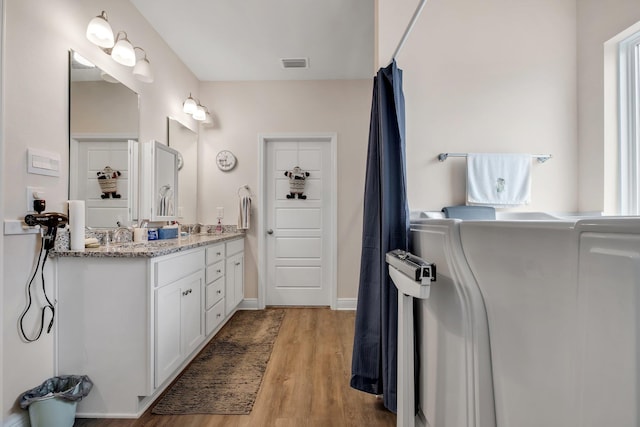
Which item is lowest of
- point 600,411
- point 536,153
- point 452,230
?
point 600,411

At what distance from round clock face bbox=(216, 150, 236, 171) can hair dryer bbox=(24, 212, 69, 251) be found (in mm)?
1941

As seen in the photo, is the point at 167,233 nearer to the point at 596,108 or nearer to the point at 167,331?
the point at 167,331

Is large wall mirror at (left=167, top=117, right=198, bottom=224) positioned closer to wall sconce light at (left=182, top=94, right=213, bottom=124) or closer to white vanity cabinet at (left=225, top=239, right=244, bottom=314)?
wall sconce light at (left=182, top=94, right=213, bottom=124)

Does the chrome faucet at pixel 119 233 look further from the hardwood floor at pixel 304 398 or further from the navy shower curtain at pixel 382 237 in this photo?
the navy shower curtain at pixel 382 237

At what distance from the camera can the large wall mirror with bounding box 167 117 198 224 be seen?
9.20 ft

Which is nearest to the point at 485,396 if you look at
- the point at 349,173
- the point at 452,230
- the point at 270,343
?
the point at 452,230

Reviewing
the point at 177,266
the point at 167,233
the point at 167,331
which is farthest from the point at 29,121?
the point at 167,331

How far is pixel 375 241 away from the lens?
1.64 metres

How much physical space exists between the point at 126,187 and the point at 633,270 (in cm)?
253

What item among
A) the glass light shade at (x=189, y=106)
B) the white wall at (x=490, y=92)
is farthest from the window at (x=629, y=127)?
the glass light shade at (x=189, y=106)

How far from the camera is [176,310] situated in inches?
70.0

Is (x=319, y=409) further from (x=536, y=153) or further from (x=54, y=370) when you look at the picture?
(x=536, y=153)

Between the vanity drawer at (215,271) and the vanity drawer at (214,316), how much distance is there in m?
0.24

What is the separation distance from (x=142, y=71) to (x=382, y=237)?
211 centimetres
